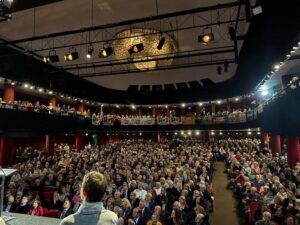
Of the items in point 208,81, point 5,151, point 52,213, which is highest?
point 208,81

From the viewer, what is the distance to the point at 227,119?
1812cm

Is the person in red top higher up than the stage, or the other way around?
the stage

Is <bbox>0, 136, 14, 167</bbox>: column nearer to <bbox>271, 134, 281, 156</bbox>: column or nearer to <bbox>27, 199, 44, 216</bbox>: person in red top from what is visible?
<bbox>27, 199, 44, 216</bbox>: person in red top

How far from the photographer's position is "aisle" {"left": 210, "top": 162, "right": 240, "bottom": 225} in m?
7.89

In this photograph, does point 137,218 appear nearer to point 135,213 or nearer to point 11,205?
point 135,213

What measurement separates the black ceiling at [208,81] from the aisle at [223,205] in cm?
568

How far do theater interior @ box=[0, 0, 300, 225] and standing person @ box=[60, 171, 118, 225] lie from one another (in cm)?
5

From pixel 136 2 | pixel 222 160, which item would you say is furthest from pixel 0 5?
pixel 222 160

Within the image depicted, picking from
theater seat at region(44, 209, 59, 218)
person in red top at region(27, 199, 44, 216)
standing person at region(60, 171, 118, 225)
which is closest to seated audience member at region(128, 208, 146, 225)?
theater seat at region(44, 209, 59, 218)

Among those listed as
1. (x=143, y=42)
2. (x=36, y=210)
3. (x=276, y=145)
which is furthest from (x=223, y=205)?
(x=143, y=42)

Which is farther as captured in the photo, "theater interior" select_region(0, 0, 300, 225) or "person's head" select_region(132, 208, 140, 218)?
"theater interior" select_region(0, 0, 300, 225)

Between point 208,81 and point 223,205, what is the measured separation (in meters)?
15.4

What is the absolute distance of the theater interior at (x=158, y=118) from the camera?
6.96 metres

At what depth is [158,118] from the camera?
66.3 ft
